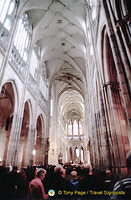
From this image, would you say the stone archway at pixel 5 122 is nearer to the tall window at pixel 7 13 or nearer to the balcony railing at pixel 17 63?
the balcony railing at pixel 17 63

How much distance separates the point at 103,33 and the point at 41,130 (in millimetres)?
13590

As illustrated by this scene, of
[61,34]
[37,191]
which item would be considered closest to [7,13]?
[61,34]

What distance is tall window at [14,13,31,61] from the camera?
11.2 m

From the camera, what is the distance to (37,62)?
621 inches

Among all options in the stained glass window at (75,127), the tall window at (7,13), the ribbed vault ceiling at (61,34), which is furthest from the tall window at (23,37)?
the stained glass window at (75,127)

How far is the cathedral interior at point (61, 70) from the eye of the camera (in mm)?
5025

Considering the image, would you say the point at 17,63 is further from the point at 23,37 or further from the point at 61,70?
the point at 61,70

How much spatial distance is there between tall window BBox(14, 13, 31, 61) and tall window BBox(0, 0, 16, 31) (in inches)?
60.6

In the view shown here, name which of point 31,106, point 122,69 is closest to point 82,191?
point 122,69

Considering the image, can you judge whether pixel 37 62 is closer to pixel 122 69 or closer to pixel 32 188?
pixel 122 69

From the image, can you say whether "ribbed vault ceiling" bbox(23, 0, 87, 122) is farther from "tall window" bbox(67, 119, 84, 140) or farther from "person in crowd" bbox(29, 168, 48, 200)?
"tall window" bbox(67, 119, 84, 140)

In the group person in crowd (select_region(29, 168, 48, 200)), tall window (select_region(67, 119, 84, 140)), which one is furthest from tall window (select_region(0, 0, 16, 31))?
tall window (select_region(67, 119, 84, 140))

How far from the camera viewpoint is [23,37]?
1208 cm

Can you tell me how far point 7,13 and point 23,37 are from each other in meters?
2.92
